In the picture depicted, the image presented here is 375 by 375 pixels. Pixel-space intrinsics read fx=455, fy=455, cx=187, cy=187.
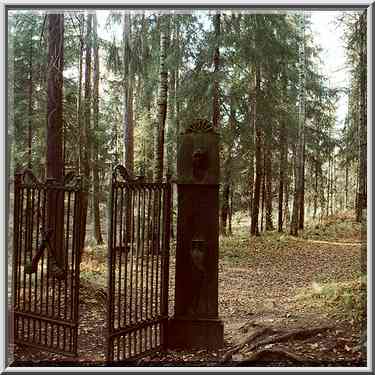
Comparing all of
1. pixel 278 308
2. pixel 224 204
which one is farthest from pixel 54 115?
pixel 224 204

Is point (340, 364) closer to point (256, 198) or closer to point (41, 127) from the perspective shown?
point (41, 127)

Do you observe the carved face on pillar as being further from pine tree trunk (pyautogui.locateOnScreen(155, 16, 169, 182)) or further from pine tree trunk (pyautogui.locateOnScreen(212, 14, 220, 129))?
pine tree trunk (pyautogui.locateOnScreen(212, 14, 220, 129))

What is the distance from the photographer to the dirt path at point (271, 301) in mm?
3941

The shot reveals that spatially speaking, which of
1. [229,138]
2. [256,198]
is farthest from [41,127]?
[256,198]

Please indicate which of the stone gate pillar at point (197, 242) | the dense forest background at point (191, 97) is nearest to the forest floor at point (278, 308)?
the stone gate pillar at point (197, 242)

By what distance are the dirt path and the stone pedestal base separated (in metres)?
0.08

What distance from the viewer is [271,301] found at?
239 inches

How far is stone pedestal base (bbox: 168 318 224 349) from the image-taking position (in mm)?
4195

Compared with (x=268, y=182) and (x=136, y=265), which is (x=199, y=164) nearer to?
(x=136, y=265)

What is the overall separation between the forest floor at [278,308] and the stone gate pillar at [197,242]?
0.67 ft

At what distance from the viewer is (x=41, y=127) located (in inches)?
276

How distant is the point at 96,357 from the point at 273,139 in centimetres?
695

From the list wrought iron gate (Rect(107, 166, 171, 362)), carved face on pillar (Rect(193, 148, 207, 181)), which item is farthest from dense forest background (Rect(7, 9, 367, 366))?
carved face on pillar (Rect(193, 148, 207, 181))

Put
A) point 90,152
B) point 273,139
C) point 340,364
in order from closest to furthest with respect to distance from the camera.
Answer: point 340,364 → point 90,152 → point 273,139
